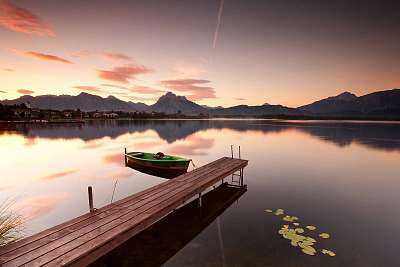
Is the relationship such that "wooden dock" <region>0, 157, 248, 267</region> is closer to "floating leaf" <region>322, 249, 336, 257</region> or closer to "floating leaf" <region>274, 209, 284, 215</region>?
"floating leaf" <region>274, 209, 284, 215</region>

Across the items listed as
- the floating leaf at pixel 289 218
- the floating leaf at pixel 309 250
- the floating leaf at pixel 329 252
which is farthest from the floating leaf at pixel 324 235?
the floating leaf at pixel 289 218

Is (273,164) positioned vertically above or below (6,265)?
below

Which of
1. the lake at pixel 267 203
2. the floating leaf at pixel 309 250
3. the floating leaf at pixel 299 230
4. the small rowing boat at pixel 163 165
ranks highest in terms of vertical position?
the small rowing boat at pixel 163 165

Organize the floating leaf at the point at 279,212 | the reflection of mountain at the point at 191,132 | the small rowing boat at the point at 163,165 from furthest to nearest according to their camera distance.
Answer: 1. the reflection of mountain at the point at 191,132
2. the small rowing boat at the point at 163,165
3. the floating leaf at the point at 279,212

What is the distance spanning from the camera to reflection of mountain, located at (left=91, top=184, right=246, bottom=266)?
9836 mm

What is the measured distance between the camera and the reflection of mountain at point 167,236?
32.3 ft

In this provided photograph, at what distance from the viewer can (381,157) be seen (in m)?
38.5

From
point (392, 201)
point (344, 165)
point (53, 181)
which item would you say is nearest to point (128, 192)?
point (53, 181)

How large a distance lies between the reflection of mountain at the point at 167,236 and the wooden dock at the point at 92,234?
1614 millimetres

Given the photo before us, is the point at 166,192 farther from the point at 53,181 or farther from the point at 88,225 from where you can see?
the point at 53,181

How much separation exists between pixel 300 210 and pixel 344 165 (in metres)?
21.5

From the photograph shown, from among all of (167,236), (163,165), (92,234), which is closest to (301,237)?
(167,236)

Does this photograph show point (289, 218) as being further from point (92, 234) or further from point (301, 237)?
point (92, 234)

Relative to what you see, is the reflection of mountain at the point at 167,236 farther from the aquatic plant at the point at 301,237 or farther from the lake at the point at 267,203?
the aquatic plant at the point at 301,237
